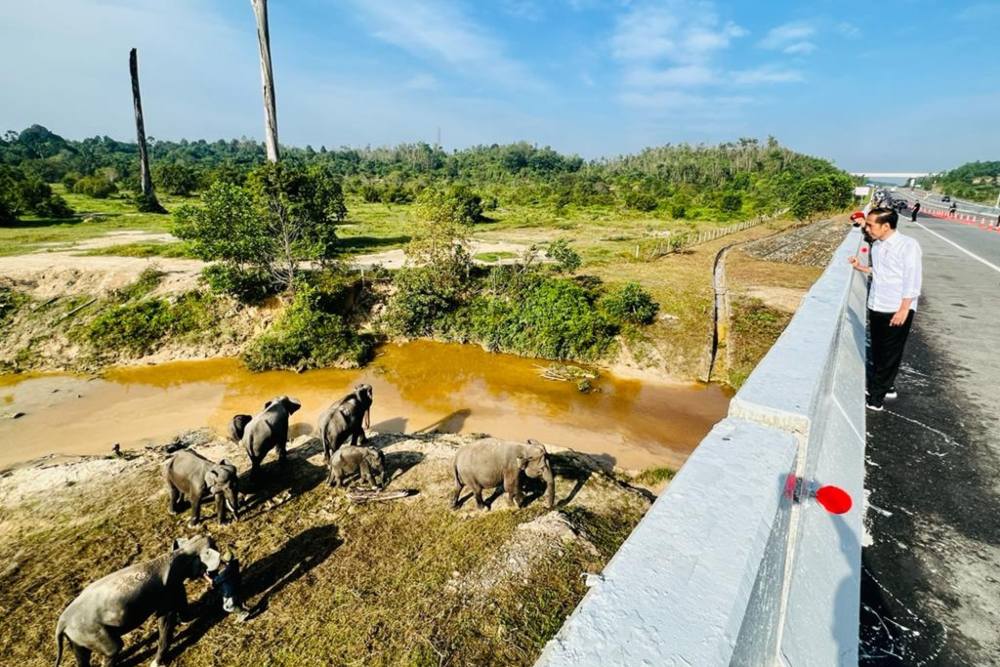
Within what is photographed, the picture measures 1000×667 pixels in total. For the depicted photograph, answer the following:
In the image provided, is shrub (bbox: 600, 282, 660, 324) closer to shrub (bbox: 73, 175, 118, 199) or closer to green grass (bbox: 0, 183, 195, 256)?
green grass (bbox: 0, 183, 195, 256)

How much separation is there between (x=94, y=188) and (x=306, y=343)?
135ft

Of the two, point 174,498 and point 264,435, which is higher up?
point 264,435

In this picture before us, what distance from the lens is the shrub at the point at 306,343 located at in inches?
605

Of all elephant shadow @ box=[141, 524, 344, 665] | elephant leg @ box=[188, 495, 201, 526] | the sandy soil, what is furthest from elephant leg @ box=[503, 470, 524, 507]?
the sandy soil

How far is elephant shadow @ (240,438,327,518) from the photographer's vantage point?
7742 mm

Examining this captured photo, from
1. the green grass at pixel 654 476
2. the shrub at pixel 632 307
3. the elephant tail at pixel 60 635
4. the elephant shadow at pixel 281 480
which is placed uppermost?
the shrub at pixel 632 307

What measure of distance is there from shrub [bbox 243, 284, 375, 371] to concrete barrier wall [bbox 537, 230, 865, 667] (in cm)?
1501

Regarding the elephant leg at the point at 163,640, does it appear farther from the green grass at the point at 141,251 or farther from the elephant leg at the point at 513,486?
the green grass at the point at 141,251

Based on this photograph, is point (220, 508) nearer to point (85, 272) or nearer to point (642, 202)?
point (85, 272)

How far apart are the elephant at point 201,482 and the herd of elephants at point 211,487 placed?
0.04 ft

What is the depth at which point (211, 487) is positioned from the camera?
687 cm

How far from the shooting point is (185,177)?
146ft

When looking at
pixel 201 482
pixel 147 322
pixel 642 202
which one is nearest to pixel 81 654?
pixel 201 482

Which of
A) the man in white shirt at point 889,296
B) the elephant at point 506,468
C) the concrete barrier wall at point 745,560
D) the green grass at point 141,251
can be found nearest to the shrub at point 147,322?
the green grass at point 141,251
